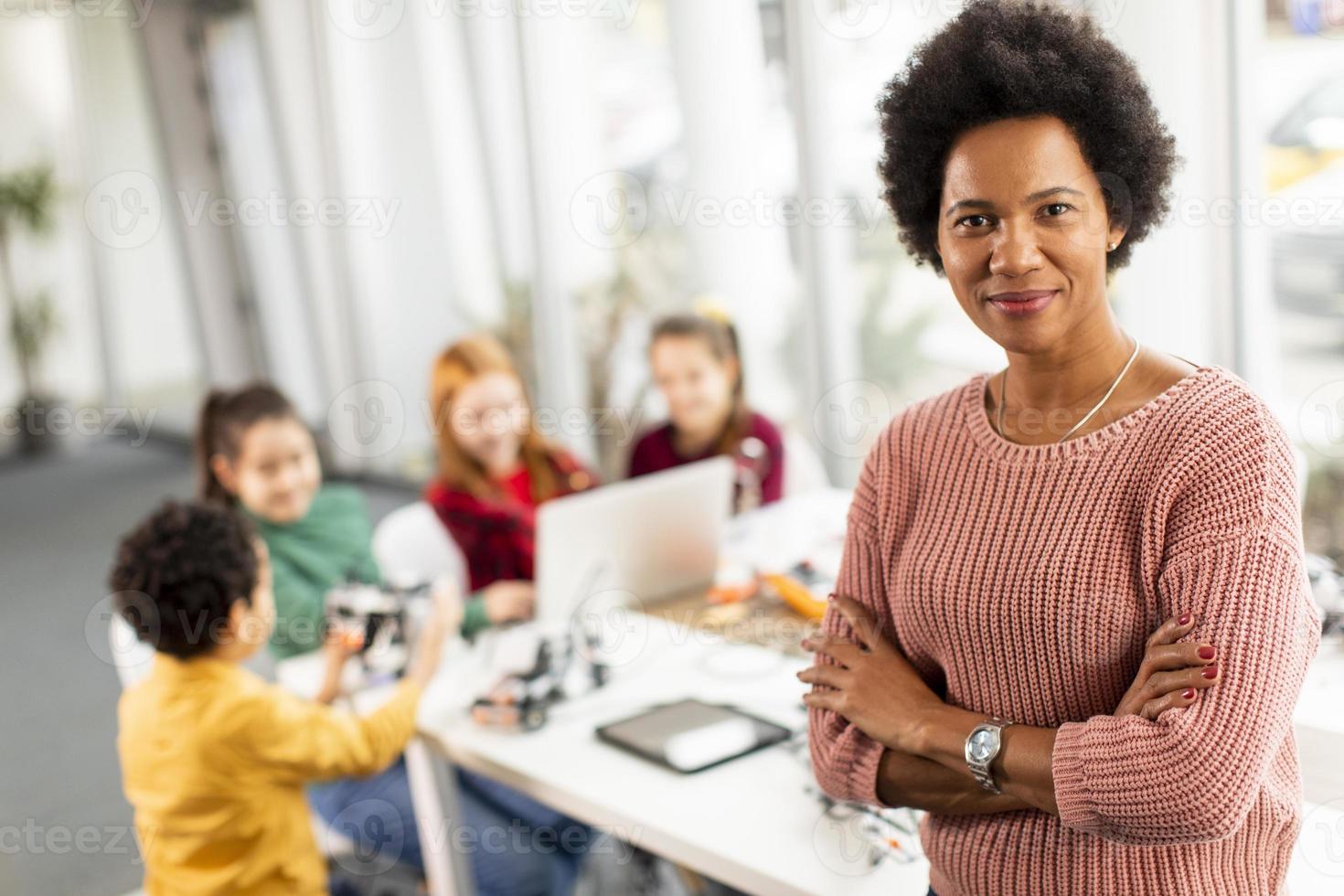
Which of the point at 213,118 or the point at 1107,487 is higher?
the point at 213,118

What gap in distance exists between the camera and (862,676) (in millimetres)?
1453

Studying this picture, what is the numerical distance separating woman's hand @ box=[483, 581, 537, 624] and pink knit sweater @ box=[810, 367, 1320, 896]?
1.43 metres

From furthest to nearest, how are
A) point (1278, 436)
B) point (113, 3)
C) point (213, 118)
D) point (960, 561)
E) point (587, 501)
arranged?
1. point (113, 3)
2. point (213, 118)
3. point (587, 501)
4. point (960, 561)
5. point (1278, 436)

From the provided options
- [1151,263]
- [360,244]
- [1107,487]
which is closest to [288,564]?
[1107,487]

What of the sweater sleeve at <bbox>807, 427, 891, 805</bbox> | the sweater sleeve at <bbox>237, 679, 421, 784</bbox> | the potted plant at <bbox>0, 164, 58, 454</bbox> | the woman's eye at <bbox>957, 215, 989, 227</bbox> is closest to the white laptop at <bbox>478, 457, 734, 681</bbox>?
the sweater sleeve at <bbox>237, 679, 421, 784</bbox>

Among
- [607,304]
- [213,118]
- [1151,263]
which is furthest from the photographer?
[213,118]

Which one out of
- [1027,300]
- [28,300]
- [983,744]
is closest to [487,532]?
[983,744]

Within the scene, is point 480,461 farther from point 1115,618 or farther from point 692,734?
point 1115,618

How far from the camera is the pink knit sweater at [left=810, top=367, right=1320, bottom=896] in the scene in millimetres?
1152

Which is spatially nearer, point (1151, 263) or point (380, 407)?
point (1151, 263)

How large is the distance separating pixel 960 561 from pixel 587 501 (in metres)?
1.17

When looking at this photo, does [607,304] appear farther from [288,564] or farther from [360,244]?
[288,564]

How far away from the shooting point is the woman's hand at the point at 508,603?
109 inches

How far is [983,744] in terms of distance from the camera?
1309 millimetres
